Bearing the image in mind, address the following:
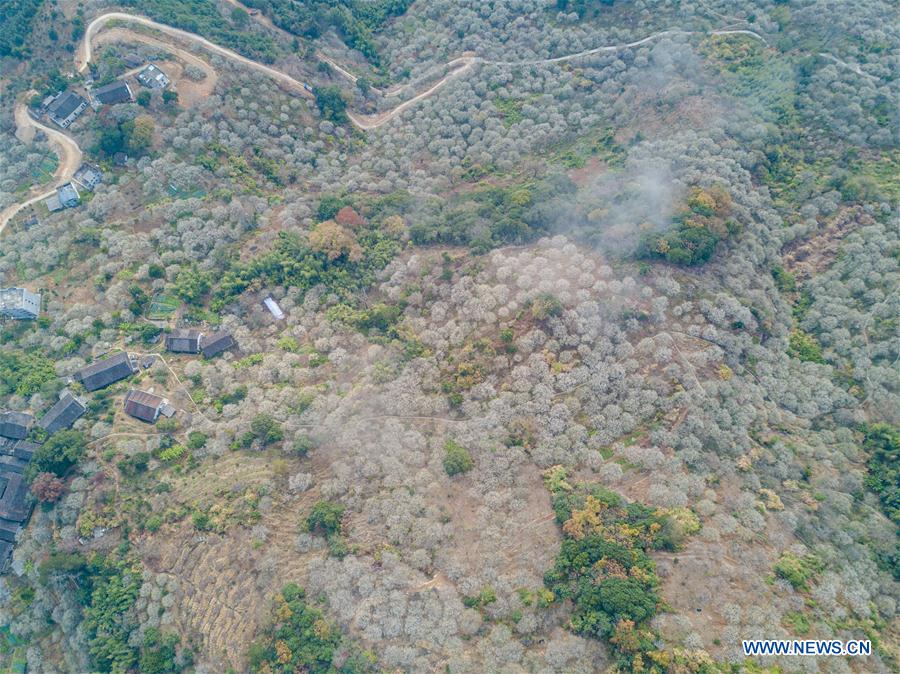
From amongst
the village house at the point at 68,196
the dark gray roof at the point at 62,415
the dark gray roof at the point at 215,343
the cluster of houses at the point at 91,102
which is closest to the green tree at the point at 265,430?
the dark gray roof at the point at 215,343

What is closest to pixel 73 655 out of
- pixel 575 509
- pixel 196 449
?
pixel 196 449

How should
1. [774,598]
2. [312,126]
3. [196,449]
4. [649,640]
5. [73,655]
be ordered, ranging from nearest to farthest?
[649,640] < [774,598] < [73,655] < [196,449] < [312,126]

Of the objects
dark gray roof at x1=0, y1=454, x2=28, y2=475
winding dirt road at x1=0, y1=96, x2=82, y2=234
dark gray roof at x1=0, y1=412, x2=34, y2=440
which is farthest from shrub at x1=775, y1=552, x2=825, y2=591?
winding dirt road at x1=0, y1=96, x2=82, y2=234

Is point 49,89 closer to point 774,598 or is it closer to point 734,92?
point 734,92

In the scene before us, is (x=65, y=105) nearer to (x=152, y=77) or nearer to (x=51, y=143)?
(x=51, y=143)

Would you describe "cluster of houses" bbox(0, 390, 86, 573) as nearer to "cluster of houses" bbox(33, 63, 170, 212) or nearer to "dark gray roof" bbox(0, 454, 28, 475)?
"dark gray roof" bbox(0, 454, 28, 475)

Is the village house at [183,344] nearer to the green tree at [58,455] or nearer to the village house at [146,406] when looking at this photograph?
the village house at [146,406]
